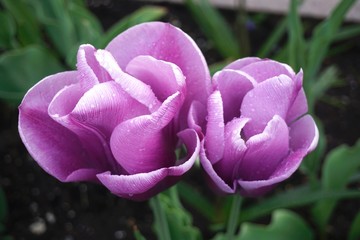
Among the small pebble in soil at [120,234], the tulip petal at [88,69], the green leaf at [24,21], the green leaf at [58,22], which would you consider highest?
the tulip petal at [88,69]

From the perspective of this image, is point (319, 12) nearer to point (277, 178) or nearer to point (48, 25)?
point (48, 25)

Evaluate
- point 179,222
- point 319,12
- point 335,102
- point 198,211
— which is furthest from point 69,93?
point 319,12

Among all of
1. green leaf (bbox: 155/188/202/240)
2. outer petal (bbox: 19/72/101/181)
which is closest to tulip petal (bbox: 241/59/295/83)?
outer petal (bbox: 19/72/101/181)

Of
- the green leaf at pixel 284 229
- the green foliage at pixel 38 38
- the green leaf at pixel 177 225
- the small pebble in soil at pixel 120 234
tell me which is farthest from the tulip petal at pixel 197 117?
the small pebble in soil at pixel 120 234

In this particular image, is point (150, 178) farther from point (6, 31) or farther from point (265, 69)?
point (6, 31)

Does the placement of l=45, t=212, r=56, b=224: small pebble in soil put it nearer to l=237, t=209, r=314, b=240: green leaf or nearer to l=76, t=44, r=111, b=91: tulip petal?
l=237, t=209, r=314, b=240: green leaf

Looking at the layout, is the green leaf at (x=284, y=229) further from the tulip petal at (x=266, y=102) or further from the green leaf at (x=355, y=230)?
the tulip petal at (x=266, y=102)
